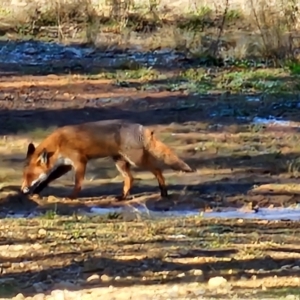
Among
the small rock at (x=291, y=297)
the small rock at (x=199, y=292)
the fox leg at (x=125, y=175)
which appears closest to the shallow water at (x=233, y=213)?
the fox leg at (x=125, y=175)

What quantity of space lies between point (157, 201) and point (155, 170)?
37cm

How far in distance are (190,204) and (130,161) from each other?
2.28 feet

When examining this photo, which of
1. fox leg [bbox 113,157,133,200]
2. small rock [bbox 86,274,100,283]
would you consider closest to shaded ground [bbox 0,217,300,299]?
small rock [bbox 86,274,100,283]

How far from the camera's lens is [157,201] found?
30.0 feet

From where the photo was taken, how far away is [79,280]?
5.92 metres

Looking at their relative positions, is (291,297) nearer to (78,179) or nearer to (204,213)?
(204,213)

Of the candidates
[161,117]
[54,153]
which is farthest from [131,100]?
[54,153]

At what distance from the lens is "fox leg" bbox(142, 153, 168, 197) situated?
30.7 feet

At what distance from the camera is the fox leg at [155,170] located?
30.7 feet

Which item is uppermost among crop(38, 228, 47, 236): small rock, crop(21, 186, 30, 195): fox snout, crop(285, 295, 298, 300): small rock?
crop(285, 295, 298, 300): small rock

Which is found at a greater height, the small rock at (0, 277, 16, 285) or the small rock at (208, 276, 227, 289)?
the small rock at (208, 276, 227, 289)

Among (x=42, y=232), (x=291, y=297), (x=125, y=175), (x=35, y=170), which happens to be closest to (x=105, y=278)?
(x=291, y=297)

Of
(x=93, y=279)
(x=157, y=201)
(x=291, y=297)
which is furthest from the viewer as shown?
(x=157, y=201)

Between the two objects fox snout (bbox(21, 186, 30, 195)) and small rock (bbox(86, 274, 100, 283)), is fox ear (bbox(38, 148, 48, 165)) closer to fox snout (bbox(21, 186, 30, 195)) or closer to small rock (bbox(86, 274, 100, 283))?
fox snout (bbox(21, 186, 30, 195))
